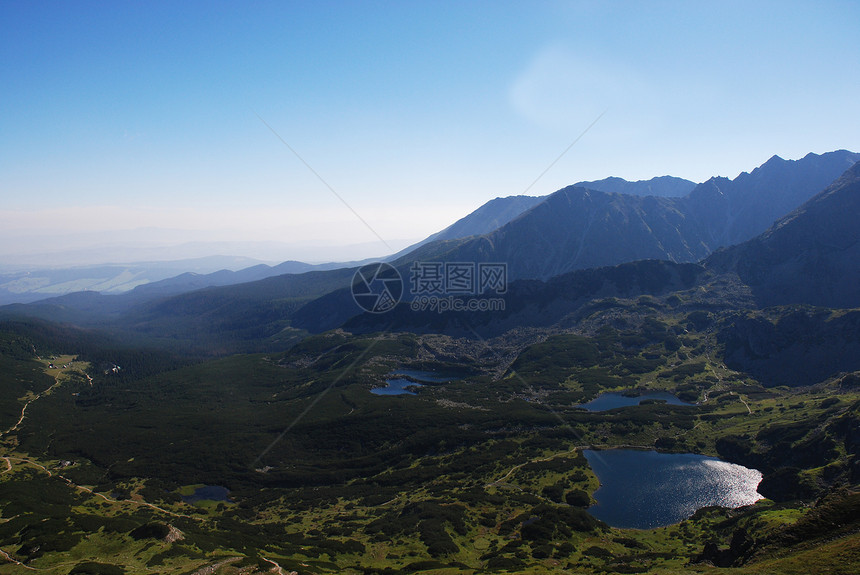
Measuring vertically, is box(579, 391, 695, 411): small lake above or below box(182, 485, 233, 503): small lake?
above

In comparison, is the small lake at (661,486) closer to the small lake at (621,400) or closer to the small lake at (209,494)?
the small lake at (621,400)

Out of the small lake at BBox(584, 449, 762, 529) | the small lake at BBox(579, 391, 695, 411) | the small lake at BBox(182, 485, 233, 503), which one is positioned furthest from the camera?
the small lake at BBox(579, 391, 695, 411)

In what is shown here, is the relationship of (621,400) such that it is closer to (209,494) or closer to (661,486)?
(661,486)

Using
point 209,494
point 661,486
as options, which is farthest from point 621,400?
point 209,494

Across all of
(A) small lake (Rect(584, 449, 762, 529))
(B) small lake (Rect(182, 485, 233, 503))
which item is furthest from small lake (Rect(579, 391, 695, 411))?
(B) small lake (Rect(182, 485, 233, 503))

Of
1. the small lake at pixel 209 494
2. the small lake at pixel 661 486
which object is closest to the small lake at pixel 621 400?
the small lake at pixel 661 486

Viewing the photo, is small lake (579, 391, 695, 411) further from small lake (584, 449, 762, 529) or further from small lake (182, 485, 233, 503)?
small lake (182, 485, 233, 503)
